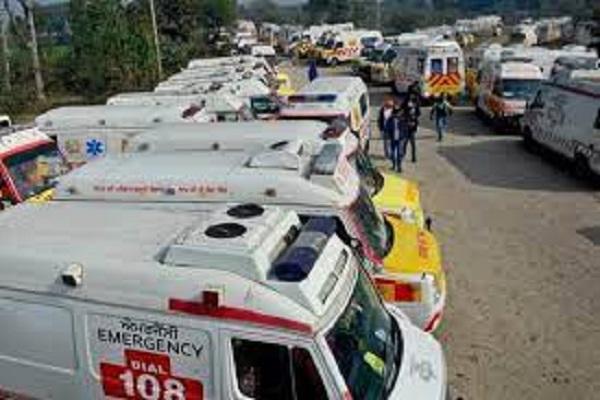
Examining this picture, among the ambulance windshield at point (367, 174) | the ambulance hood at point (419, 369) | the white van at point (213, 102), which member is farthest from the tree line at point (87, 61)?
the ambulance hood at point (419, 369)

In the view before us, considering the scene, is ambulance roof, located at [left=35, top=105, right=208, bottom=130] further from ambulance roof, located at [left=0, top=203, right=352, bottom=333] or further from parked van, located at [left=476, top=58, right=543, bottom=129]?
parked van, located at [left=476, top=58, right=543, bottom=129]

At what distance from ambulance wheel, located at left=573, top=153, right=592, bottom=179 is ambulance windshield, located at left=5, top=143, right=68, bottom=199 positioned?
11.3 m

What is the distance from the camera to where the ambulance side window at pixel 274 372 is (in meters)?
5.32

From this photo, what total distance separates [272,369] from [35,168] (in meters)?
8.01

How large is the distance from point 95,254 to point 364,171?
18.3 feet

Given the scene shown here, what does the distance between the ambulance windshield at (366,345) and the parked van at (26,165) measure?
662 cm

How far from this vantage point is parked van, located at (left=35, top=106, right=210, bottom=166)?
14.6 metres

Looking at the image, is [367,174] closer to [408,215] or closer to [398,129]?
[408,215]

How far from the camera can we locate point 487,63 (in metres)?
27.6

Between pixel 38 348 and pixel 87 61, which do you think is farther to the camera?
pixel 87 61

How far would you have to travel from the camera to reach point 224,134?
1088 centimetres

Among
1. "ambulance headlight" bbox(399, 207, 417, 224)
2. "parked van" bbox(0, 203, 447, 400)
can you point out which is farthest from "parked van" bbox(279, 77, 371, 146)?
"parked van" bbox(0, 203, 447, 400)

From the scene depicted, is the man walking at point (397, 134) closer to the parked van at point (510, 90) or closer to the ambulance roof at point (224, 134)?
the parked van at point (510, 90)

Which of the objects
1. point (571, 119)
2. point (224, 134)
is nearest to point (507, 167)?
point (571, 119)
